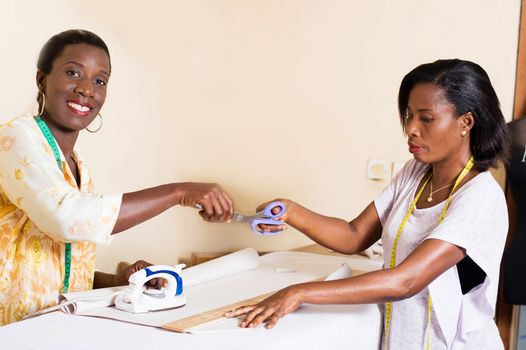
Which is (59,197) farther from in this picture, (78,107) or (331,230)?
(331,230)

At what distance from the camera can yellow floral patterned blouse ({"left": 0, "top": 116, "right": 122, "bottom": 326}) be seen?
1.36 m

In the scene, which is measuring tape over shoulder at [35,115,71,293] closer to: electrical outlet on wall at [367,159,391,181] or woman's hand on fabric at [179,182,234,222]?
woman's hand on fabric at [179,182,234,222]

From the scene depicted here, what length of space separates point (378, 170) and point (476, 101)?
4.19 feet

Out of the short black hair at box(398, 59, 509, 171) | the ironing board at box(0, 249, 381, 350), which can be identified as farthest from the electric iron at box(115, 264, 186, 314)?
the short black hair at box(398, 59, 509, 171)

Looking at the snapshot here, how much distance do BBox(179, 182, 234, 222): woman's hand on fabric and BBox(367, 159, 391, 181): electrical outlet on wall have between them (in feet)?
4.10

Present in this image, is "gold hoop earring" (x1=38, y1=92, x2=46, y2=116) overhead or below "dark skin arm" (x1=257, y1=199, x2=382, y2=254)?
overhead

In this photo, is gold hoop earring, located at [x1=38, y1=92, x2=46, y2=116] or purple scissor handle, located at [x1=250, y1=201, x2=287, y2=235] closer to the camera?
gold hoop earring, located at [x1=38, y1=92, x2=46, y2=116]

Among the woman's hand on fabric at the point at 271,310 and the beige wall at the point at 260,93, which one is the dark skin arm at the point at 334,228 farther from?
the beige wall at the point at 260,93

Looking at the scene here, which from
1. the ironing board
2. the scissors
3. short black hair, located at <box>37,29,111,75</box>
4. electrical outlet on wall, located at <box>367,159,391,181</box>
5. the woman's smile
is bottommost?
the ironing board

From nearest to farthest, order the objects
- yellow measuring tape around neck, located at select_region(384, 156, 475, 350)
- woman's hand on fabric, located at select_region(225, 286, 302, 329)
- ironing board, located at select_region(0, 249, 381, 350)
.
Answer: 1. ironing board, located at select_region(0, 249, 381, 350)
2. woman's hand on fabric, located at select_region(225, 286, 302, 329)
3. yellow measuring tape around neck, located at select_region(384, 156, 475, 350)

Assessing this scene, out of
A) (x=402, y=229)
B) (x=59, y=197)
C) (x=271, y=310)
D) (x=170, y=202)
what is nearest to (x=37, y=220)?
(x=59, y=197)

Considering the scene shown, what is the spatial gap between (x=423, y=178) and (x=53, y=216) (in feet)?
3.14

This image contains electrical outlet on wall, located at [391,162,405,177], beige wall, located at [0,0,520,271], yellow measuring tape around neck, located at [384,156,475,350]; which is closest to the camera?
yellow measuring tape around neck, located at [384,156,475,350]

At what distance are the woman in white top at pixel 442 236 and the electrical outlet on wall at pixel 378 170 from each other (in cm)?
109
